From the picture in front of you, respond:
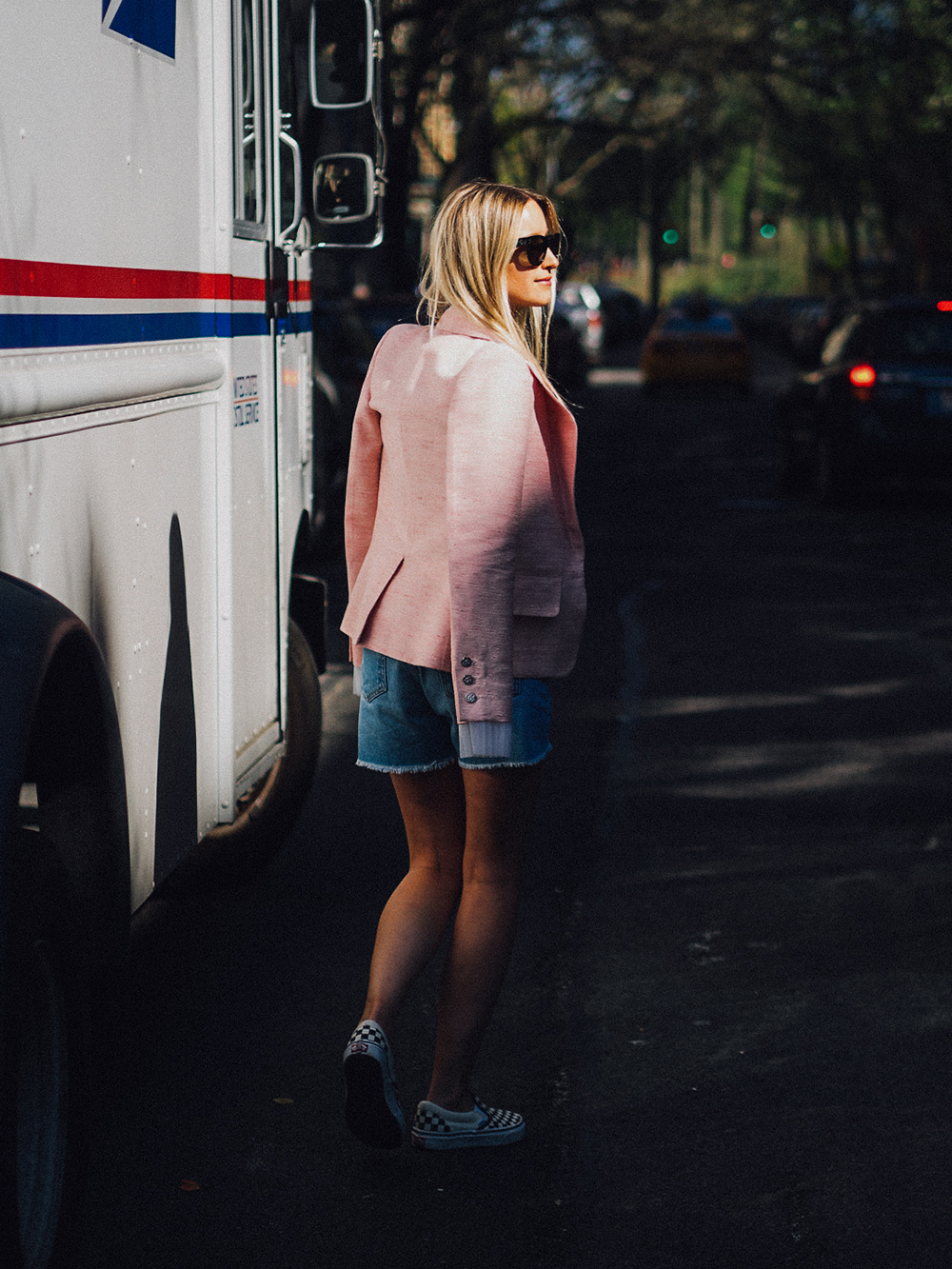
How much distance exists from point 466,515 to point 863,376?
39.7 ft

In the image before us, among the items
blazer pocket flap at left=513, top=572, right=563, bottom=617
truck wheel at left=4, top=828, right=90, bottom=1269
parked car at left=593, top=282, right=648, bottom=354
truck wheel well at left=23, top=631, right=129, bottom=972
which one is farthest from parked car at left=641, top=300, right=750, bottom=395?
truck wheel at left=4, top=828, right=90, bottom=1269

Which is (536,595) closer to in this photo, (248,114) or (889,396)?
(248,114)

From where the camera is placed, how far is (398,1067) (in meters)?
4.14

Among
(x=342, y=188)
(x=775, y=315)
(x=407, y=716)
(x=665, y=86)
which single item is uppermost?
(x=665, y=86)

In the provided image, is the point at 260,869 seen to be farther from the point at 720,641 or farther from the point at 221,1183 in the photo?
the point at 720,641

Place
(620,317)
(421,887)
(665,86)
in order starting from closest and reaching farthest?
(421,887)
(665,86)
(620,317)

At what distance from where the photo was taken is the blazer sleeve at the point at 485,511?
10.9ft

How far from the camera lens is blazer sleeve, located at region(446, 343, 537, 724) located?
3.31 metres

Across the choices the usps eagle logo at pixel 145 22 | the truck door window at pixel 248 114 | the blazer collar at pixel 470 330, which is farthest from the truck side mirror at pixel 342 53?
the blazer collar at pixel 470 330

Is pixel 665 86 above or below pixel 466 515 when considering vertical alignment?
above

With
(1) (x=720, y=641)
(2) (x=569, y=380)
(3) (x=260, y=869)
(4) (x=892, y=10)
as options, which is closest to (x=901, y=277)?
(4) (x=892, y=10)

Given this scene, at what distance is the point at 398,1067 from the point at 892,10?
3103cm

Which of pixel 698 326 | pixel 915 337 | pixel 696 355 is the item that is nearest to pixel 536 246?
pixel 915 337

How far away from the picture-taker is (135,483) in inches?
143
